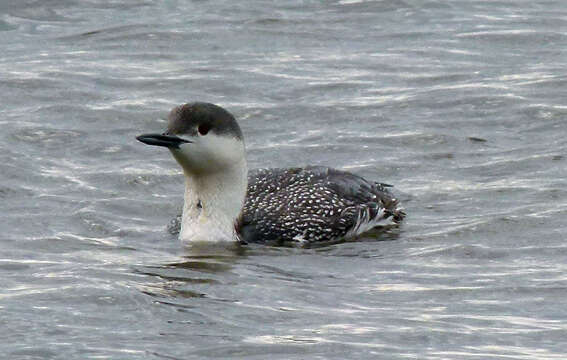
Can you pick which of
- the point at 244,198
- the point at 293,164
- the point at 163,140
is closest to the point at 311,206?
the point at 244,198

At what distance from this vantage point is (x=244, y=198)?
38.7 ft

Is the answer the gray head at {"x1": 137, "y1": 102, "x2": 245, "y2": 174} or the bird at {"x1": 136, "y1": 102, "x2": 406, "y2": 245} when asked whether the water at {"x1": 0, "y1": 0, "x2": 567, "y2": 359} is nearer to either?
the bird at {"x1": 136, "y1": 102, "x2": 406, "y2": 245}

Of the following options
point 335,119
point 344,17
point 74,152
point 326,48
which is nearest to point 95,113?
point 74,152

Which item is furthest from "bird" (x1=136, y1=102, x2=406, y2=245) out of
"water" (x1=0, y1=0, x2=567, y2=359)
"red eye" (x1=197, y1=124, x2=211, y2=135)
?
"water" (x1=0, y1=0, x2=567, y2=359)

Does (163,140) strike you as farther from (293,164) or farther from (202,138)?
(293,164)

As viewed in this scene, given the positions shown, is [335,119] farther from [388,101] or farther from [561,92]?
[561,92]

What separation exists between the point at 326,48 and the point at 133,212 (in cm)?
591

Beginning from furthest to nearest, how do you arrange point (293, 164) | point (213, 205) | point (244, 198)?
point (293, 164) < point (244, 198) < point (213, 205)

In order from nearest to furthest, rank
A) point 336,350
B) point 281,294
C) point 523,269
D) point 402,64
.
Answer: point 336,350 → point 281,294 → point 523,269 → point 402,64

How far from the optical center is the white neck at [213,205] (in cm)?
1162

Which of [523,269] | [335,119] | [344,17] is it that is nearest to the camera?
[523,269]

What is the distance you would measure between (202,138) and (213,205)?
0.65 meters

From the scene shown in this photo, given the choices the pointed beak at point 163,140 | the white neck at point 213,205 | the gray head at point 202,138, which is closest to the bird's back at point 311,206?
the white neck at point 213,205

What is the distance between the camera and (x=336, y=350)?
8.55 meters
